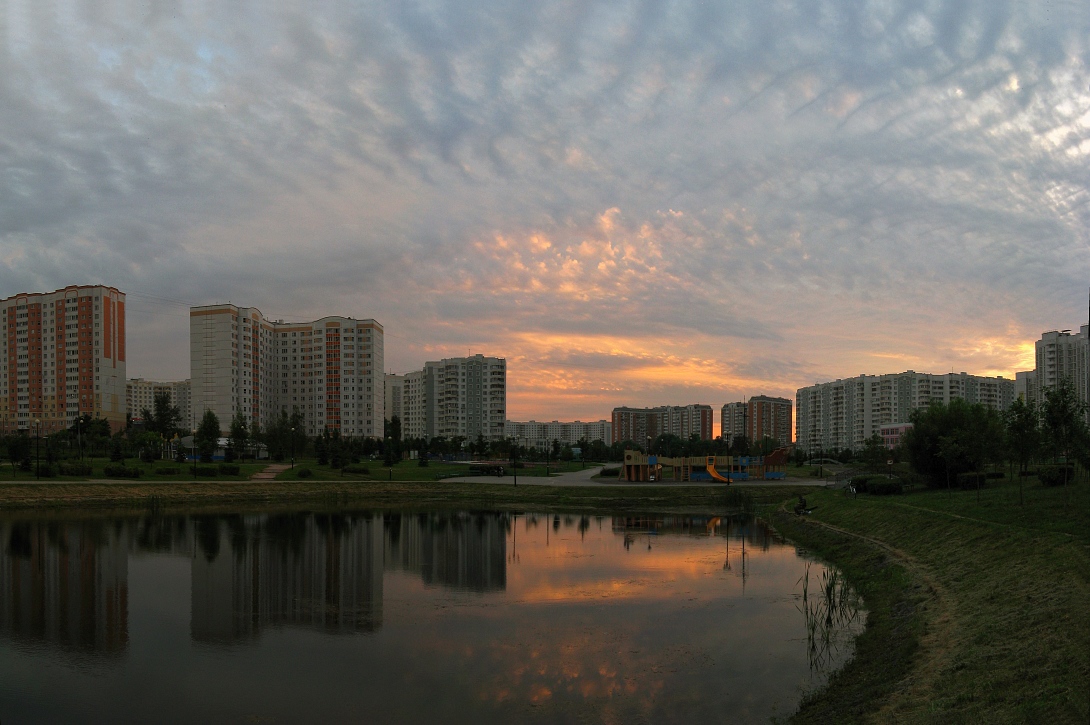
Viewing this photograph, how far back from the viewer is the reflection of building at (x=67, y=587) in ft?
60.3

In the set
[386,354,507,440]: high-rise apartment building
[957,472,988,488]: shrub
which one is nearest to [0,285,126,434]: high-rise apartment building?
[386,354,507,440]: high-rise apartment building

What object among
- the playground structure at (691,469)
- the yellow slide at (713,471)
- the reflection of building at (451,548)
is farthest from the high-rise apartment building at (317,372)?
the reflection of building at (451,548)

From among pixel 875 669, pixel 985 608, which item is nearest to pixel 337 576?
pixel 875 669

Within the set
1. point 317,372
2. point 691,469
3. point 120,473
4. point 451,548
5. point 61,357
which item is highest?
point 61,357

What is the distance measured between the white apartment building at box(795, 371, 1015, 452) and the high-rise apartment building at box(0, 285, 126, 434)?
135478 millimetres

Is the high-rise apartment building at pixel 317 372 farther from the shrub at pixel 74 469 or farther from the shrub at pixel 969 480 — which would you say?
the shrub at pixel 969 480

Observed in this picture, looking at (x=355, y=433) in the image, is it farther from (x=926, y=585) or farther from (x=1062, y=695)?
(x=1062, y=695)

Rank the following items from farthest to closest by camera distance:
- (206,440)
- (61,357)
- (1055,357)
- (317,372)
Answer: (317,372), (1055,357), (61,357), (206,440)

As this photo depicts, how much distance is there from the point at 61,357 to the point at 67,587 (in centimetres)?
11123

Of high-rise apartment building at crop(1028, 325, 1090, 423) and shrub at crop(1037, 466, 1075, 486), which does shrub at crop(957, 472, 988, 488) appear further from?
high-rise apartment building at crop(1028, 325, 1090, 423)

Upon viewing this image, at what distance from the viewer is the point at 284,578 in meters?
25.8

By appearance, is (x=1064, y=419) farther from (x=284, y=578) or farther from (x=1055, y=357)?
(x=1055, y=357)

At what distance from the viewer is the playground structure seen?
69.1 metres

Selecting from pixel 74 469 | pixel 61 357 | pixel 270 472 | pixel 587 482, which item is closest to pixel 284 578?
pixel 587 482
